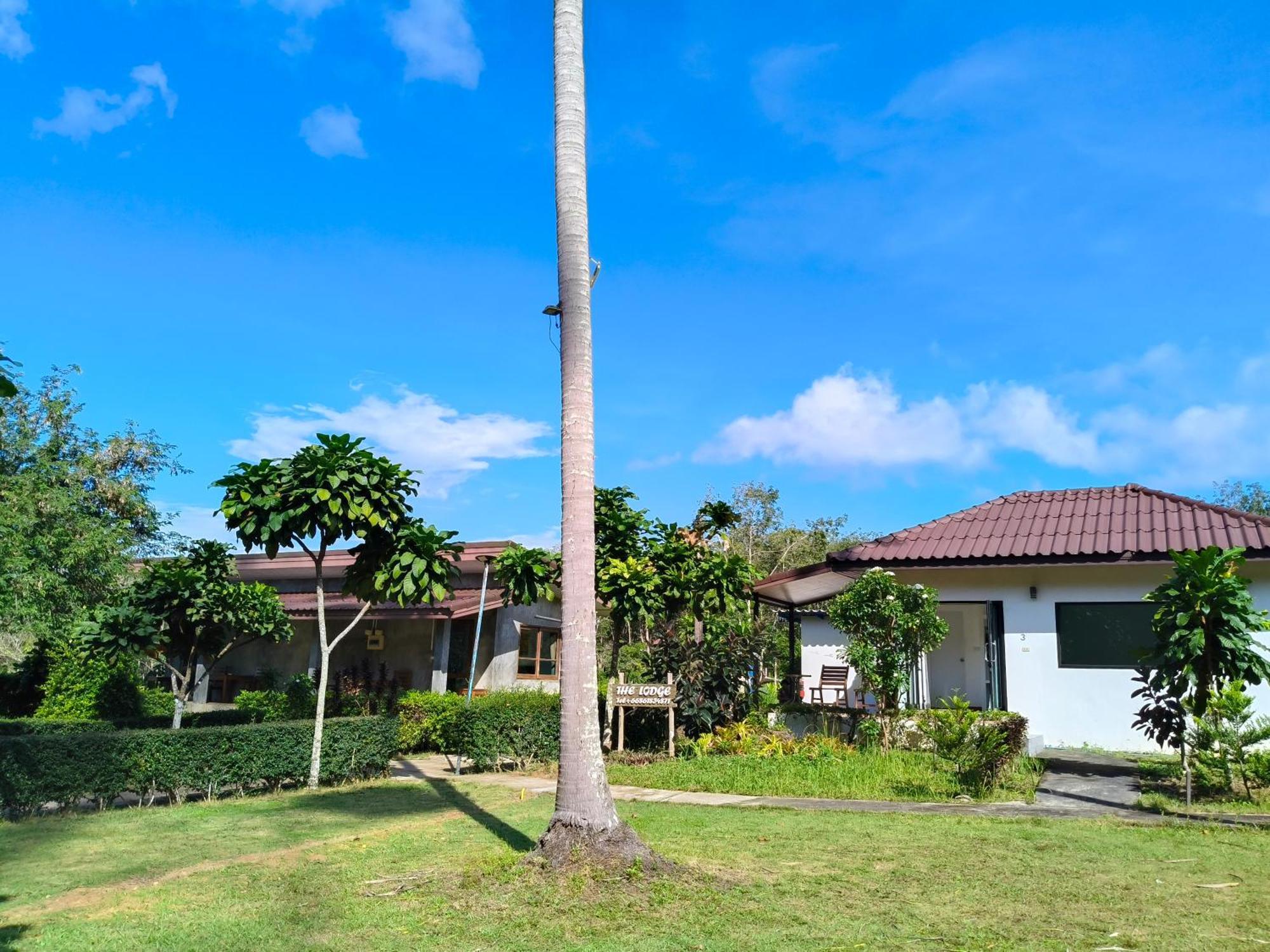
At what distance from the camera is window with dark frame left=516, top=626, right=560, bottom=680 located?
72.1 feet

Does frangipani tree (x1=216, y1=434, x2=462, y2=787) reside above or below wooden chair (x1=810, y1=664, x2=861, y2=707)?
above

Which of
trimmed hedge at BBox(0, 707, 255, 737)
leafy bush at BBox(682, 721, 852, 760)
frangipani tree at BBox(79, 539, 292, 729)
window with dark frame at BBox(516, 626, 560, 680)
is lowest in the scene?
leafy bush at BBox(682, 721, 852, 760)

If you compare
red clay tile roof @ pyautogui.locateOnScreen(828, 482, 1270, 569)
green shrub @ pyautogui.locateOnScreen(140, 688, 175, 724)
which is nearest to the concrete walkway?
red clay tile roof @ pyautogui.locateOnScreen(828, 482, 1270, 569)

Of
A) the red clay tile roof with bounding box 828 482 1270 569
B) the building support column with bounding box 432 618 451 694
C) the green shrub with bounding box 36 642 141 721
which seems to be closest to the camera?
the red clay tile roof with bounding box 828 482 1270 569

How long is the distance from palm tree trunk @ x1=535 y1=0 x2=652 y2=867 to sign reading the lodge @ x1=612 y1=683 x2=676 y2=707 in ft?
22.1

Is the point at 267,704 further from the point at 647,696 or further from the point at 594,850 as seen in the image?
the point at 594,850

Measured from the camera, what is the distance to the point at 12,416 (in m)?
24.1

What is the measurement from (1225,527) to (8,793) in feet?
58.4

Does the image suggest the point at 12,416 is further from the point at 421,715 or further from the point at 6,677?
the point at 421,715

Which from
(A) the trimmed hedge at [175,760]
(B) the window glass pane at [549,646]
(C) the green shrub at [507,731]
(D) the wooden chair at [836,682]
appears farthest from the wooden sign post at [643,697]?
(B) the window glass pane at [549,646]

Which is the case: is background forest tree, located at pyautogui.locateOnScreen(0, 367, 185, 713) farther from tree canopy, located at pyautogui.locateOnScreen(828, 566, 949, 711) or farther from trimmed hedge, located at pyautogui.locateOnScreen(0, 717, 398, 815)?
tree canopy, located at pyautogui.locateOnScreen(828, 566, 949, 711)

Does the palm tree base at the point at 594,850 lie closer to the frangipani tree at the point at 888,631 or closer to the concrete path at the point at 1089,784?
the concrete path at the point at 1089,784

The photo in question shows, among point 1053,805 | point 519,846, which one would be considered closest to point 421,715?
point 519,846

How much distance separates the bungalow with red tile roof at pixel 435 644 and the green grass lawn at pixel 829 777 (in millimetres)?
7380
